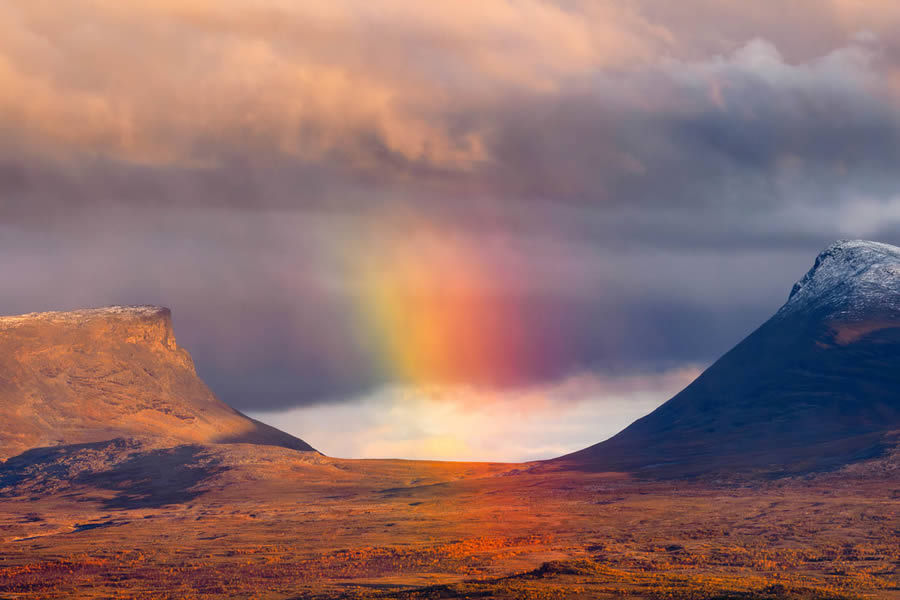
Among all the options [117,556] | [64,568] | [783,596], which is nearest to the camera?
[783,596]

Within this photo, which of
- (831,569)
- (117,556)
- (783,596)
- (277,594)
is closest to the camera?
(783,596)

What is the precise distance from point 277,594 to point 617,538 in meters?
80.5

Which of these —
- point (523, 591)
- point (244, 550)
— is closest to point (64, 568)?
point (244, 550)

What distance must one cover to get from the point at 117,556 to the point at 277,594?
70913 millimetres

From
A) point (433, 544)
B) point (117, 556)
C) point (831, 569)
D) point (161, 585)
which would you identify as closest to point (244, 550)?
point (117, 556)

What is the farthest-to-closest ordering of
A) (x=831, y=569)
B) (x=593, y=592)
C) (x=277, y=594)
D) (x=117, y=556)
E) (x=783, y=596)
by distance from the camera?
(x=117, y=556)
(x=831, y=569)
(x=277, y=594)
(x=593, y=592)
(x=783, y=596)

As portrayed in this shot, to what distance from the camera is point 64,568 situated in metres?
178

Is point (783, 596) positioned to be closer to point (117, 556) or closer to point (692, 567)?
point (692, 567)

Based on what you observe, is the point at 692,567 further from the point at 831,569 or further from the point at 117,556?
the point at 117,556

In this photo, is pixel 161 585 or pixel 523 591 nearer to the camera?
pixel 523 591

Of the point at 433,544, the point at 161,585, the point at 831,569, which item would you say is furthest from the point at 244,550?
the point at 831,569

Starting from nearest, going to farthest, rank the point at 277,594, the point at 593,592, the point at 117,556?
the point at 593,592
the point at 277,594
the point at 117,556

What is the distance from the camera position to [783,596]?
117000 mm

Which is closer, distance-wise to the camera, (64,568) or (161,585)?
(161,585)
